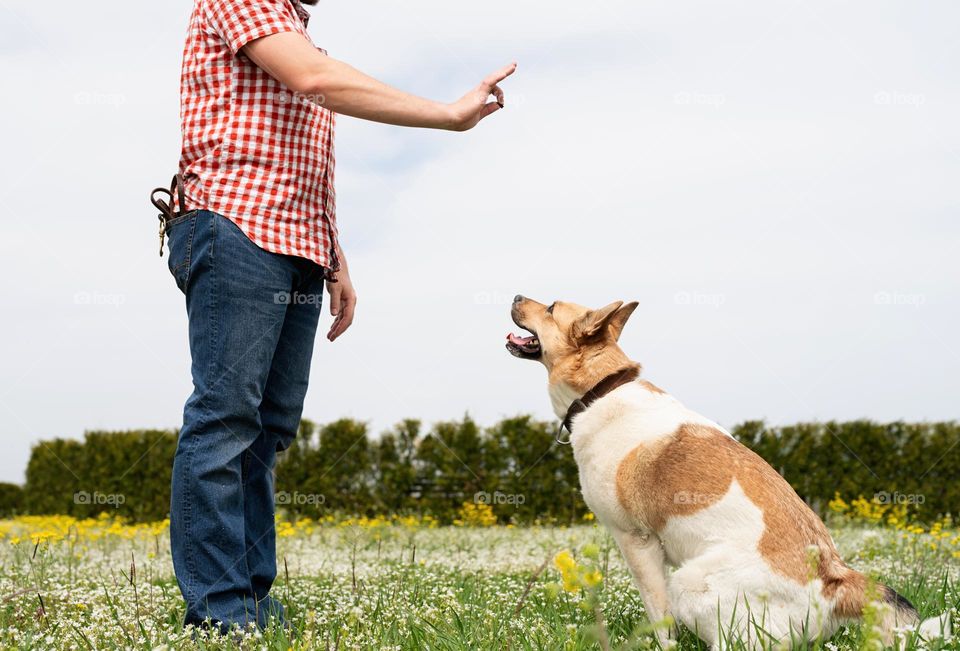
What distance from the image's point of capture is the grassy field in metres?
3.38

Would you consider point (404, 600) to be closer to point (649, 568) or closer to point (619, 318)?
point (649, 568)

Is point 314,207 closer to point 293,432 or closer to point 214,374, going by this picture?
point 214,374

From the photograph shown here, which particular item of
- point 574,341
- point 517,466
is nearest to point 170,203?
point 574,341

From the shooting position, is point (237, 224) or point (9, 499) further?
point (9, 499)

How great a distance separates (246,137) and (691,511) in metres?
2.56

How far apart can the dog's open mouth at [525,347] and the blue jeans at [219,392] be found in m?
1.28

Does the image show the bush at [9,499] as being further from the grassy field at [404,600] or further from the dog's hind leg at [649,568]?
the dog's hind leg at [649,568]

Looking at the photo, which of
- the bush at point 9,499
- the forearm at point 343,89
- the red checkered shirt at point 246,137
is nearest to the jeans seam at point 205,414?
the red checkered shirt at point 246,137

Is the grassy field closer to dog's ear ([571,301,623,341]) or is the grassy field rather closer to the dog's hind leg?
the dog's hind leg

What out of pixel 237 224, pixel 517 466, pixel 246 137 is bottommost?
pixel 517 466

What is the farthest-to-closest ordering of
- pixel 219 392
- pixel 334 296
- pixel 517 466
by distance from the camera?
pixel 517 466
pixel 334 296
pixel 219 392

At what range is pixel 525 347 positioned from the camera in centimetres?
452

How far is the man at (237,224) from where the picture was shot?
3.60 meters

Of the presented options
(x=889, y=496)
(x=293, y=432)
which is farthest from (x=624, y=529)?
(x=889, y=496)
